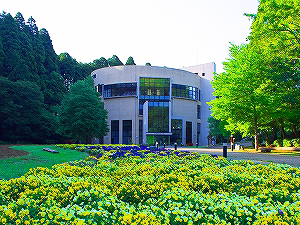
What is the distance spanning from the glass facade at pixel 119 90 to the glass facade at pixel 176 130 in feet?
29.6

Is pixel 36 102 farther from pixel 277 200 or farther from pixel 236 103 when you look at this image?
pixel 277 200

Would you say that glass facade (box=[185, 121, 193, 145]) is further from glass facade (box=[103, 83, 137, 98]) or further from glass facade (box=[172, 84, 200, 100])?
glass facade (box=[103, 83, 137, 98])

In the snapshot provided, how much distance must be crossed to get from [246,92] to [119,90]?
30645 mm

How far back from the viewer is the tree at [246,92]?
23.8 metres

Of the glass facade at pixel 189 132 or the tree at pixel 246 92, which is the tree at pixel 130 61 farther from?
the tree at pixel 246 92

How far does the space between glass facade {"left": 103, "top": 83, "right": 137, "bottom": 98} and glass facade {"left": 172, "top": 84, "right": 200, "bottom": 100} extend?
763 centimetres

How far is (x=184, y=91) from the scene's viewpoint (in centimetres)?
5359

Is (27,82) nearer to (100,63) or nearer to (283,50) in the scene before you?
(283,50)

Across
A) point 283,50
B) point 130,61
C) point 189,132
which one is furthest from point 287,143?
point 130,61

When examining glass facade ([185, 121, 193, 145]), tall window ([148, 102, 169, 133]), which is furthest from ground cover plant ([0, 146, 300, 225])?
glass facade ([185, 121, 193, 145])

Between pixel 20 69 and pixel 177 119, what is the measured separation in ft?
88.8

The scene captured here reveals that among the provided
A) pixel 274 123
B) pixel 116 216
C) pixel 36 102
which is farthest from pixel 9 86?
pixel 116 216

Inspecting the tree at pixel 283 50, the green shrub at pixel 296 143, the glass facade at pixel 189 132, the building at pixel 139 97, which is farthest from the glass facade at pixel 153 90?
the green shrub at pixel 296 143

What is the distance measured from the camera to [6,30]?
40.3 metres
